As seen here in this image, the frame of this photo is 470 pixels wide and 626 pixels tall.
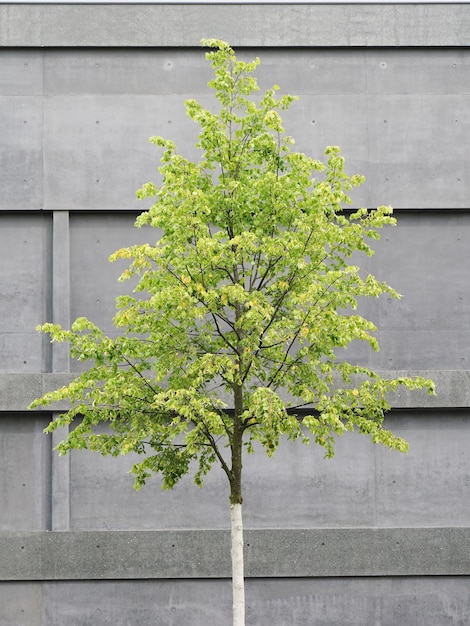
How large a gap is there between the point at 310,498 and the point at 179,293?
26.7 feet

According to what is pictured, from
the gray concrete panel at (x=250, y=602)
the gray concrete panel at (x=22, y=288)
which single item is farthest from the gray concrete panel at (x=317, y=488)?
the gray concrete panel at (x=22, y=288)

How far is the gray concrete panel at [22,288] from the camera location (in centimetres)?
2128

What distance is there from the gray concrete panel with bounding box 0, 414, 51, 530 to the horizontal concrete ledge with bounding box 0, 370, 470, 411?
0.47 meters

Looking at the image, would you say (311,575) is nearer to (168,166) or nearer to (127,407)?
(127,407)

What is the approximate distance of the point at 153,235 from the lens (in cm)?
2170

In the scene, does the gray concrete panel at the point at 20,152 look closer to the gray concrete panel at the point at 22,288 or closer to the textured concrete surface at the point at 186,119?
the textured concrete surface at the point at 186,119

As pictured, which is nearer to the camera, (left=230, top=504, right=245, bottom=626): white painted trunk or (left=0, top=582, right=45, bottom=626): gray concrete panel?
(left=230, top=504, right=245, bottom=626): white painted trunk

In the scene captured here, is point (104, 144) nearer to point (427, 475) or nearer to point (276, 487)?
point (276, 487)

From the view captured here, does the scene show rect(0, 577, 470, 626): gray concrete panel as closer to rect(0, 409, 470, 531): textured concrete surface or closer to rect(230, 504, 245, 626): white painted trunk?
rect(0, 409, 470, 531): textured concrete surface

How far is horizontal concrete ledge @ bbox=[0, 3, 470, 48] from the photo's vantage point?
71.4ft

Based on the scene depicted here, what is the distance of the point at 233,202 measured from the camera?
48.8 feet

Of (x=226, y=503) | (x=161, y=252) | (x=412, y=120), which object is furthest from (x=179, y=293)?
(x=412, y=120)

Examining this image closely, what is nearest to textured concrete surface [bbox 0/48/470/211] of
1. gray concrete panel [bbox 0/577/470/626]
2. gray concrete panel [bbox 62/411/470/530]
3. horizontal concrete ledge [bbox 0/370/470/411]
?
horizontal concrete ledge [bbox 0/370/470/411]

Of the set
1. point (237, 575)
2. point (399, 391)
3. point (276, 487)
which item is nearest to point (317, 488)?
point (276, 487)
